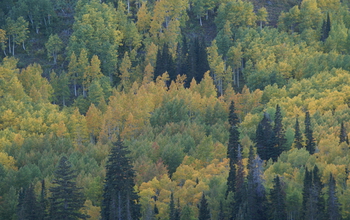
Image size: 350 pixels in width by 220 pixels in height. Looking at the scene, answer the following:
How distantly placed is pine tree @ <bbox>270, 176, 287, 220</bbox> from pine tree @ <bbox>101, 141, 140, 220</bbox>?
21714 millimetres

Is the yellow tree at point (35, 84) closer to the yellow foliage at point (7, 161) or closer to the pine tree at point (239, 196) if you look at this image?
the yellow foliage at point (7, 161)

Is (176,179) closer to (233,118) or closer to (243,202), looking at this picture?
(243,202)

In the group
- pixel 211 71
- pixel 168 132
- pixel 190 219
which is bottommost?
pixel 190 219

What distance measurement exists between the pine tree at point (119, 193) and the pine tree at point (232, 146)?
17.7 m

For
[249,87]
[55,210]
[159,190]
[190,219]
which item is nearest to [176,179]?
[159,190]

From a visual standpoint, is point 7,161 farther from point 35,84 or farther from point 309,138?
point 309,138

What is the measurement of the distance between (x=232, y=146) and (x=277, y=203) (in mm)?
24918

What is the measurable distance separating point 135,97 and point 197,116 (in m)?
14.4

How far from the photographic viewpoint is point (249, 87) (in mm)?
195750

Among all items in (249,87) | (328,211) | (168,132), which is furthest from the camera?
(249,87)

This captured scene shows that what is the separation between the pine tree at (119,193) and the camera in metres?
128

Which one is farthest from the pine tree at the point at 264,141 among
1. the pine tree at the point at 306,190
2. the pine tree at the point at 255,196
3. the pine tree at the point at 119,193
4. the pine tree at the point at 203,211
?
the pine tree at the point at 119,193

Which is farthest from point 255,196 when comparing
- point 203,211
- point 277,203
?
point 203,211

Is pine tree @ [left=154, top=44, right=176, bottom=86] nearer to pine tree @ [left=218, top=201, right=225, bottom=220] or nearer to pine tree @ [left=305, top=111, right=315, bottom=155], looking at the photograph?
pine tree @ [left=305, top=111, right=315, bottom=155]
